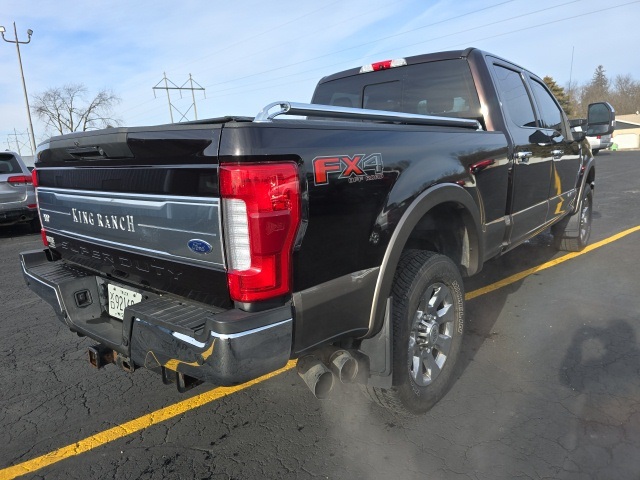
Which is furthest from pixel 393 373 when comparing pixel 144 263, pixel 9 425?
pixel 9 425

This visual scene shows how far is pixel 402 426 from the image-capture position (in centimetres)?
258

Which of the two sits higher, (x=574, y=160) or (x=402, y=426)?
(x=574, y=160)

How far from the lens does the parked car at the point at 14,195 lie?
325 inches

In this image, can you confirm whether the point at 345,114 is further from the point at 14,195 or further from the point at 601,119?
the point at 14,195

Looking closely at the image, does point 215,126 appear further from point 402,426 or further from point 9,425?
point 9,425

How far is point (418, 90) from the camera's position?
378cm

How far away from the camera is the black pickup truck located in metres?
1.75

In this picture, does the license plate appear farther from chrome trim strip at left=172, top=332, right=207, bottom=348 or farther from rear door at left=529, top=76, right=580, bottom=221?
rear door at left=529, top=76, right=580, bottom=221

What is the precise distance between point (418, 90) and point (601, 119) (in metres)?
2.59

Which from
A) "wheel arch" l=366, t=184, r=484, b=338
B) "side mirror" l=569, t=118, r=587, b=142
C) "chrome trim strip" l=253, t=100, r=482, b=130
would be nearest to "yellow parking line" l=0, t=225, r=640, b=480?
"wheel arch" l=366, t=184, r=484, b=338

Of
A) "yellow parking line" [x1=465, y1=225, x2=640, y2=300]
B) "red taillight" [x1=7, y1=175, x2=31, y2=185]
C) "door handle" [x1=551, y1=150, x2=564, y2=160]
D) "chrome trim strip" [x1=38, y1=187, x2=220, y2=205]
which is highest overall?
"chrome trim strip" [x1=38, y1=187, x2=220, y2=205]

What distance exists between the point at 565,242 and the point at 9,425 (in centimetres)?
606

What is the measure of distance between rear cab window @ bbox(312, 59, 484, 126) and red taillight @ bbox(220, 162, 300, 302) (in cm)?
226

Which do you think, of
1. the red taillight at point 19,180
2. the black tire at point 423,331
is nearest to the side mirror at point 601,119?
the black tire at point 423,331
